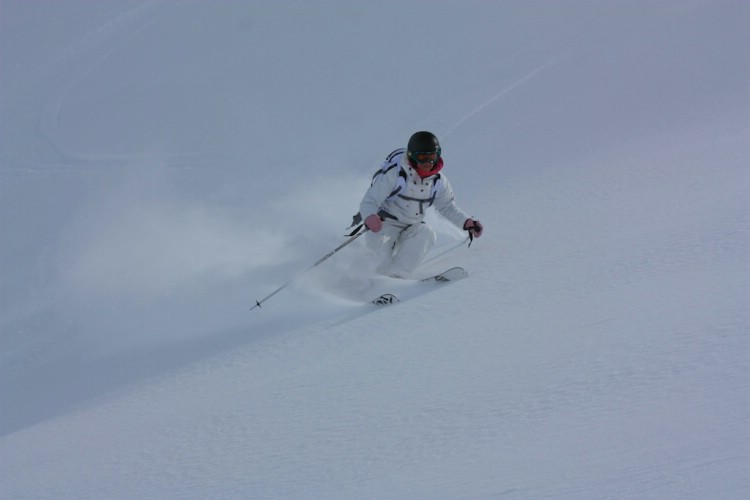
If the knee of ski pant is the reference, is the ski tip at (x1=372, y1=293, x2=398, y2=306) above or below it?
below

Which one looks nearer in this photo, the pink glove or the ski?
the ski

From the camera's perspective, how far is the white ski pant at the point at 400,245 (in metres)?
7.05

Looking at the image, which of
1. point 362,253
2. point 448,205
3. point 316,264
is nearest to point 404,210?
point 448,205

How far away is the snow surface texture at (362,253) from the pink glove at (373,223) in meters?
0.61

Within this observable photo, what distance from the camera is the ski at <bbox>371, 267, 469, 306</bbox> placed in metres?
6.38

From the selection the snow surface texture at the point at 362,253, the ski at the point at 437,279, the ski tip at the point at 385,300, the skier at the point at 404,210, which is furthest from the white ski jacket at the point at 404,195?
the ski tip at the point at 385,300

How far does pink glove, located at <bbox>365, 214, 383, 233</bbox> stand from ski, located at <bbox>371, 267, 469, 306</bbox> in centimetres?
57

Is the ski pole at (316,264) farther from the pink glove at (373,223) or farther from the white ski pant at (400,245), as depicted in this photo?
the pink glove at (373,223)

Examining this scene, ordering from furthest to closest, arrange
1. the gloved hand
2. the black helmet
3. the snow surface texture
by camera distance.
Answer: the gloved hand → the black helmet → the snow surface texture

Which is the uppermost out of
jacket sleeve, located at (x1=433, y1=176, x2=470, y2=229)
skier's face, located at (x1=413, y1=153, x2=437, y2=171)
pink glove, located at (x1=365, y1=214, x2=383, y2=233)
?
skier's face, located at (x1=413, y1=153, x2=437, y2=171)

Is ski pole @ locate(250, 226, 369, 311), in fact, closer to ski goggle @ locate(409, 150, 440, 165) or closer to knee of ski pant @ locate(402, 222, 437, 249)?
knee of ski pant @ locate(402, 222, 437, 249)

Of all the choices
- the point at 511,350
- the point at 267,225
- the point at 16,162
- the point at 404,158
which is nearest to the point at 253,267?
the point at 267,225

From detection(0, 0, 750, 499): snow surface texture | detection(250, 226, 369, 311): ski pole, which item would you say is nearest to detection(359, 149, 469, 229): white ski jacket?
detection(250, 226, 369, 311): ski pole

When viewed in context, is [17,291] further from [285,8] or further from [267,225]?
[285,8]
